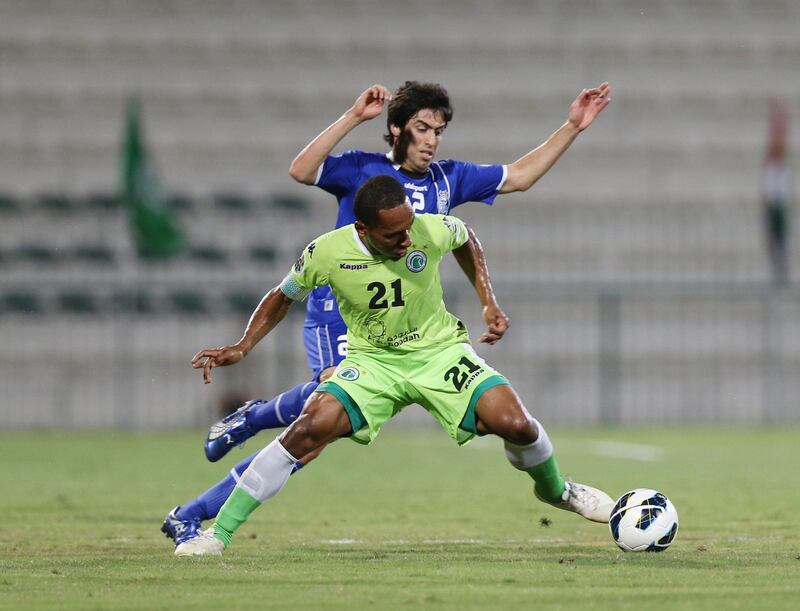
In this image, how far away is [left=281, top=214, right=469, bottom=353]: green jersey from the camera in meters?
6.54

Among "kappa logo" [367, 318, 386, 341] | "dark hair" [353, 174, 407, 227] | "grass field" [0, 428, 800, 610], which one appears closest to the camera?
"grass field" [0, 428, 800, 610]

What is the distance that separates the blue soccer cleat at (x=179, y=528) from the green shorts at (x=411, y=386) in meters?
0.95

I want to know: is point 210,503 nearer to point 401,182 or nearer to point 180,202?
point 401,182

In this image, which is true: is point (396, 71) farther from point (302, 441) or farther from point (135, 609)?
point (135, 609)

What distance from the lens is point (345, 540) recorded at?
7402 millimetres

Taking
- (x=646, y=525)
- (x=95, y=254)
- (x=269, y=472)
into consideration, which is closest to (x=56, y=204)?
(x=95, y=254)

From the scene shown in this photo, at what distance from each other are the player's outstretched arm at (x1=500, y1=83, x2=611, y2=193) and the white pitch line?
6.72 meters

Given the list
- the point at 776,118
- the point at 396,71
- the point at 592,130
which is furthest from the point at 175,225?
A: the point at 776,118

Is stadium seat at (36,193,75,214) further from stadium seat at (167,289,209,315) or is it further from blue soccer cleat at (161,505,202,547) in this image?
blue soccer cleat at (161,505,202,547)

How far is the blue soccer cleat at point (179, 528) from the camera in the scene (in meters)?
6.80

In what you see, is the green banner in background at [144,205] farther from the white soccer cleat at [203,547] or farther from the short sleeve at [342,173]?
the white soccer cleat at [203,547]

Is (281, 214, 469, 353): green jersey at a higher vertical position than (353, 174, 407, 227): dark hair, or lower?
lower

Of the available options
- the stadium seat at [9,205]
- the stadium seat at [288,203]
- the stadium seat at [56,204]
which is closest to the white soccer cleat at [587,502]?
the stadium seat at [288,203]

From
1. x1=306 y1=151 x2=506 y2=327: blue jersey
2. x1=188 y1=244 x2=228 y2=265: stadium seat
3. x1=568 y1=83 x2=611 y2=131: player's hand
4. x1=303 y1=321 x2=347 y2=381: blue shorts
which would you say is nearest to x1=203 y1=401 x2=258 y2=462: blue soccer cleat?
x1=303 y1=321 x2=347 y2=381: blue shorts
